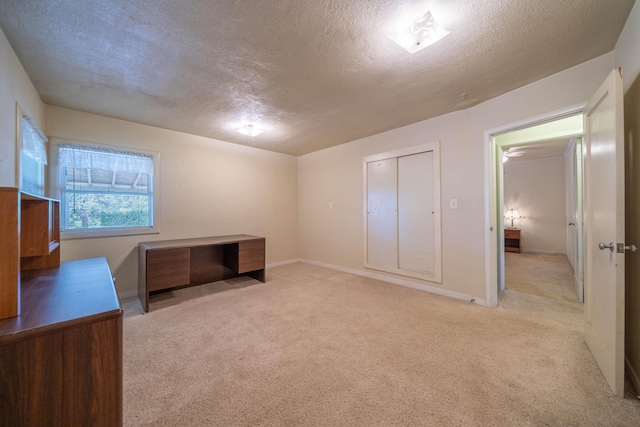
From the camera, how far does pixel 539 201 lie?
639 centimetres

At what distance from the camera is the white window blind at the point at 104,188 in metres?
2.86

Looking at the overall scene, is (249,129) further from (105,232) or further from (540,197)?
(540,197)

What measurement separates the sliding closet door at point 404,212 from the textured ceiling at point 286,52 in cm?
82

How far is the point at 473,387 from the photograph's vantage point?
1.51 metres

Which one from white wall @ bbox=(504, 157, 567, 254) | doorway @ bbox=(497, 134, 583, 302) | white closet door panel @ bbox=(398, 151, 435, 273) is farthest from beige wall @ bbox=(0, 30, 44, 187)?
white wall @ bbox=(504, 157, 567, 254)

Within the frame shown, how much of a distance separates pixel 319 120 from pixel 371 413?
3051mm

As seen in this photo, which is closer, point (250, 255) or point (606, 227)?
point (606, 227)

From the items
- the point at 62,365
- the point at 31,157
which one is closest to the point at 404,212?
the point at 62,365

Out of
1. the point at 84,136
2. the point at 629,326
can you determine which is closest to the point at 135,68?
the point at 84,136

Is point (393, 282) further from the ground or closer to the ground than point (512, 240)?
closer to the ground

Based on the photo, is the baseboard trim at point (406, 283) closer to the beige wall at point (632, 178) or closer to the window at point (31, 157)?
the beige wall at point (632, 178)

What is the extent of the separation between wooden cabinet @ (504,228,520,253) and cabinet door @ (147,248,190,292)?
7499mm

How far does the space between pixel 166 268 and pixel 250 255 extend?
1.10 metres

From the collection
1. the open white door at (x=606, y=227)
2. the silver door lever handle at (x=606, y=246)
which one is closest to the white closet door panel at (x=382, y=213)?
the open white door at (x=606, y=227)
